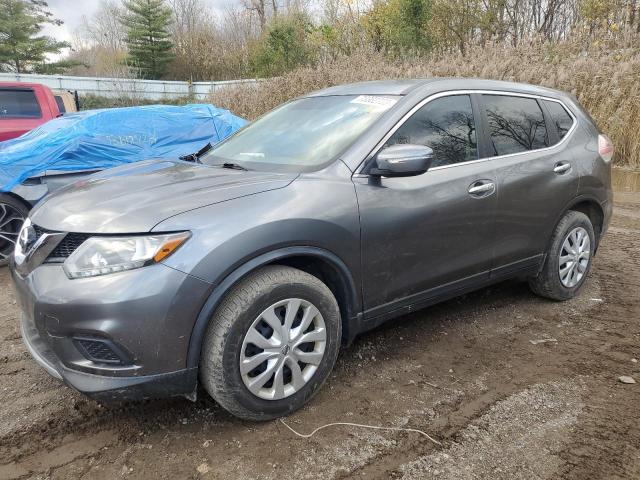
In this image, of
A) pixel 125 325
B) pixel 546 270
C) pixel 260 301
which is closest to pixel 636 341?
pixel 546 270

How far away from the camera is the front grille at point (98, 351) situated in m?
2.13

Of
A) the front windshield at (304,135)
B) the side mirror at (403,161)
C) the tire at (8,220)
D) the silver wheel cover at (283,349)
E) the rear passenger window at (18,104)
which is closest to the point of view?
A: the silver wheel cover at (283,349)

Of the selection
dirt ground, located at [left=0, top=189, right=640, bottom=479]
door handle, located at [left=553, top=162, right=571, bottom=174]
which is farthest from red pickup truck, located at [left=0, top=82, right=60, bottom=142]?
door handle, located at [left=553, top=162, right=571, bottom=174]

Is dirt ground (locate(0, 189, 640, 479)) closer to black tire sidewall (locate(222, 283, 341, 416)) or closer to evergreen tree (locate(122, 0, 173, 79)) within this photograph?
black tire sidewall (locate(222, 283, 341, 416))

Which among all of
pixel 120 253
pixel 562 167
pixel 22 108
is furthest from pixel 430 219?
pixel 22 108

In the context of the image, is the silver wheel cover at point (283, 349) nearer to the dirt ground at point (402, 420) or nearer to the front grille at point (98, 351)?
the dirt ground at point (402, 420)

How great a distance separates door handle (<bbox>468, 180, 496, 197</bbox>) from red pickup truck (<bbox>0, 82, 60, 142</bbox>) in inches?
269

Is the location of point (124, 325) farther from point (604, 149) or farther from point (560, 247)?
point (604, 149)

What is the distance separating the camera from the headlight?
2.13 meters

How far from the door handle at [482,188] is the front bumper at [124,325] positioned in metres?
1.81

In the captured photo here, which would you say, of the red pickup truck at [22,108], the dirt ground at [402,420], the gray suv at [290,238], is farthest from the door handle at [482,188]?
the red pickup truck at [22,108]

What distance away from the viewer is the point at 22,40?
31438 mm

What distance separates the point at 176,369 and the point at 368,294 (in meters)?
1.10

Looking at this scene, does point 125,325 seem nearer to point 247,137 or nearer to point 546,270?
point 247,137
